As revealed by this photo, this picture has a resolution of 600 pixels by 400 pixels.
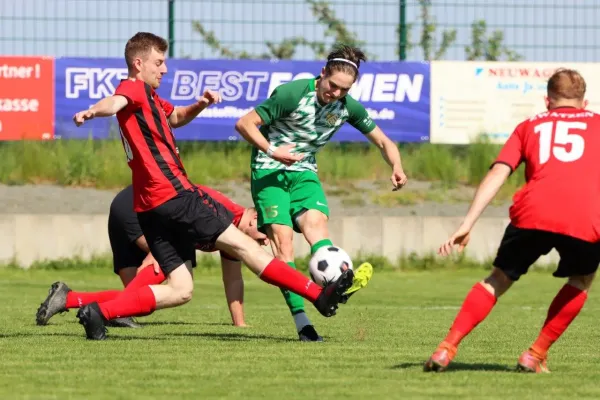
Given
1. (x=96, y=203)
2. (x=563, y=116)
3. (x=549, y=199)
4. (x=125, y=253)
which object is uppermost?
(x=563, y=116)

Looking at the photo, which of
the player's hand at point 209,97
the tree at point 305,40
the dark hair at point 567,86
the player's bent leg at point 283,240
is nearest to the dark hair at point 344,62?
the player's hand at point 209,97

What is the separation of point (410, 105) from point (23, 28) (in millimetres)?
5521

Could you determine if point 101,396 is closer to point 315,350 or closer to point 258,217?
point 315,350

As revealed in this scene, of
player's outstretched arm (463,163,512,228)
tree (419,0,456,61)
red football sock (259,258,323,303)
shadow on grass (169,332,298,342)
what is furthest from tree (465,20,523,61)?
player's outstretched arm (463,163,512,228)

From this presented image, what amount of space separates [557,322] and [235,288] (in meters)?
3.62

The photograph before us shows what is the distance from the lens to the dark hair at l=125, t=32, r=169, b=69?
8438mm

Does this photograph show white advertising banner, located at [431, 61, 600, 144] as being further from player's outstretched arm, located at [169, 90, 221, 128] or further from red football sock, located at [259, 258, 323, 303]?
red football sock, located at [259, 258, 323, 303]

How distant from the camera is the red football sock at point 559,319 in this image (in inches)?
275

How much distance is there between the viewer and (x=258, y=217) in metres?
9.26

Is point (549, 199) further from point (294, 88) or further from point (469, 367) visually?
point (294, 88)

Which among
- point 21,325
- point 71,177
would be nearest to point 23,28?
point 71,177

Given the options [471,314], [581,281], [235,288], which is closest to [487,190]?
[471,314]

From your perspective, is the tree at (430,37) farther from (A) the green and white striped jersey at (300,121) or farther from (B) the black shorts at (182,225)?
(B) the black shorts at (182,225)

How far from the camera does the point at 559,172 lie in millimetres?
6672
